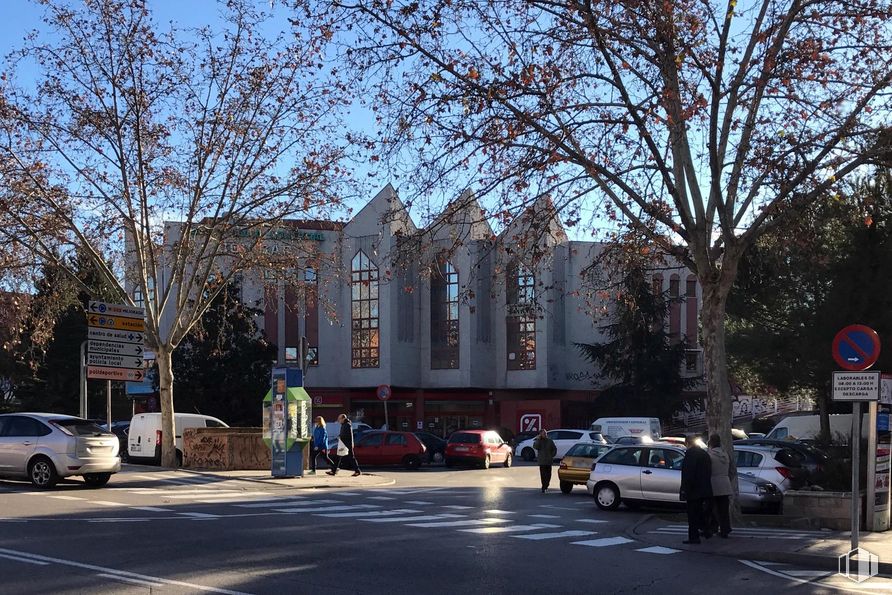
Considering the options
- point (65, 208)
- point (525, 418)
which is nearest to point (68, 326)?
point (525, 418)

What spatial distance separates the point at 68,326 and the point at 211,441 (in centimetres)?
3129

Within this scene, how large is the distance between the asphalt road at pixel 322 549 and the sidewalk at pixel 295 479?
2.93 meters

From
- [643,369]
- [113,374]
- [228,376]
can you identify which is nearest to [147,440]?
[113,374]

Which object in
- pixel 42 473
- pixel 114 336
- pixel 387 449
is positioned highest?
pixel 114 336

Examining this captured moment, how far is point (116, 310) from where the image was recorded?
24.2m

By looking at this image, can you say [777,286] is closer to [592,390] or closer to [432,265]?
[432,265]

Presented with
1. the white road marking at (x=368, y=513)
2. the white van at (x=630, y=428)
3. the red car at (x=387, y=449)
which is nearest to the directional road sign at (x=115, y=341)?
the white road marking at (x=368, y=513)

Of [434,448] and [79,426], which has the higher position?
[79,426]

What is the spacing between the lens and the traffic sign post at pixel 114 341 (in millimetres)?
23875

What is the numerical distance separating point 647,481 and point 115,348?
13956mm

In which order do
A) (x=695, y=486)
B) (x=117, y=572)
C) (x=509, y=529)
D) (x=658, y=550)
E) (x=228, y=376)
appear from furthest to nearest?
1. (x=228, y=376)
2. (x=509, y=529)
3. (x=695, y=486)
4. (x=658, y=550)
5. (x=117, y=572)

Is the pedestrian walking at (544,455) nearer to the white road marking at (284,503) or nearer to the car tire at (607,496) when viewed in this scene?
the car tire at (607,496)

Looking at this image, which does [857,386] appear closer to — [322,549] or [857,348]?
[857,348]

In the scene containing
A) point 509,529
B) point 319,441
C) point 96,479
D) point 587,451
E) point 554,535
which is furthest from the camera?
point 319,441
